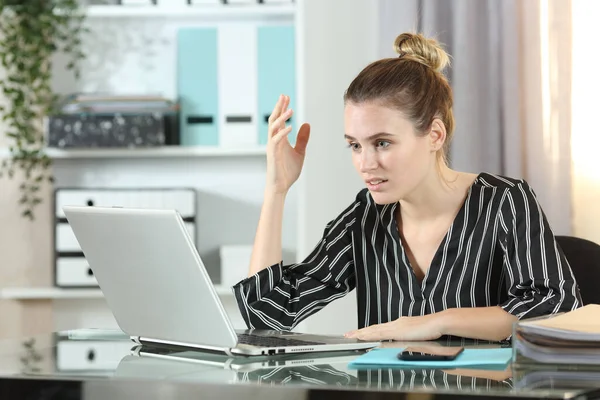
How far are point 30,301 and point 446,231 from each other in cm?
170

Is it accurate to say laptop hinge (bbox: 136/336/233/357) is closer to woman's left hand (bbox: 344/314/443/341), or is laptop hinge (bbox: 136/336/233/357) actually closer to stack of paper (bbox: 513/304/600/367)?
woman's left hand (bbox: 344/314/443/341)

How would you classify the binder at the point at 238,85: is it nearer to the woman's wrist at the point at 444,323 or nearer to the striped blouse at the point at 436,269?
the striped blouse at the point at 436,269

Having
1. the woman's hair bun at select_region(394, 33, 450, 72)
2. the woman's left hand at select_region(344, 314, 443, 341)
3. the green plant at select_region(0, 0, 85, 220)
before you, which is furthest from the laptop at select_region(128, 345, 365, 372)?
the green plant at select_region(0, 0, 85, 220)

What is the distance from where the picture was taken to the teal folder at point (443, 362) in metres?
1.00

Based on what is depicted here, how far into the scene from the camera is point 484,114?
240cm

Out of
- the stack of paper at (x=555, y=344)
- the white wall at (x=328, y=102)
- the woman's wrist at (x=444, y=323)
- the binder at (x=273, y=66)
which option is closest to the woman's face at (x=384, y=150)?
the woman's wrist at (x=444, y=323)

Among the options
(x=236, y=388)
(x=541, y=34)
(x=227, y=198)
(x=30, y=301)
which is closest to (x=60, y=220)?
(x=30, y=301)

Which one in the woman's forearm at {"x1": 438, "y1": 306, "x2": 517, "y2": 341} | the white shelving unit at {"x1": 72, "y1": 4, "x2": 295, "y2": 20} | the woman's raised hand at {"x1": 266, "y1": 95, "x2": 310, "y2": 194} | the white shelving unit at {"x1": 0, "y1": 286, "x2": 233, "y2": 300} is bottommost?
the white shelving unit at {"x1": 0, "y1": 286, "x2": 233, "y2": 300}

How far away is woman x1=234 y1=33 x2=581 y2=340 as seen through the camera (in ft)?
5.09

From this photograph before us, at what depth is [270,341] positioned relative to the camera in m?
1.21

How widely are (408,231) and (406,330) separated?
1.28 ft

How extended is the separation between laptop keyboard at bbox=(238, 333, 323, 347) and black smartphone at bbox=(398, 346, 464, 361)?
0.16 metres

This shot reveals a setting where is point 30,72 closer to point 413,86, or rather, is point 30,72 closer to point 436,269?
point 413,86

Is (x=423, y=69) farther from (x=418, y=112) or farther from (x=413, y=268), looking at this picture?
(x=413, y=268)
